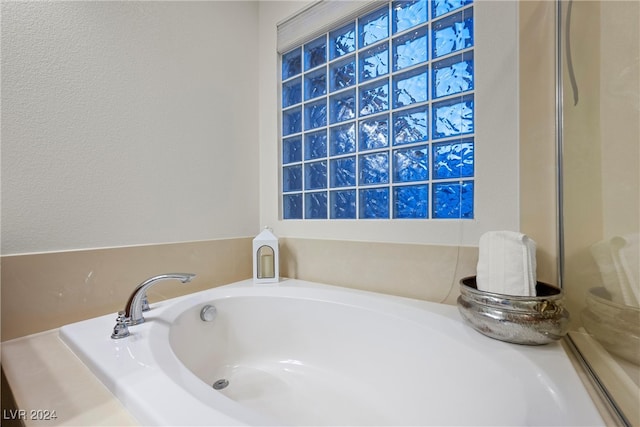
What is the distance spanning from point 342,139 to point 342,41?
51cm

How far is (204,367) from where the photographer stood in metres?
1.02

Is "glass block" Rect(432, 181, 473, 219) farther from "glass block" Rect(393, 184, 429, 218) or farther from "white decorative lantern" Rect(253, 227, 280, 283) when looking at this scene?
"white decorative lantern" Rect(253, 227, 280, 283)

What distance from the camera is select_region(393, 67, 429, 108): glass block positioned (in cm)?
111

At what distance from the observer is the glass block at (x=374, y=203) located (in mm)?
1205

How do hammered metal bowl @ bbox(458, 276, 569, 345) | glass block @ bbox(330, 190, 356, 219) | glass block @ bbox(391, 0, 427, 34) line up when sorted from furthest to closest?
glass block @ bbox(330, 190, 356, 219), glass block @ bbox(391, 0, 427, 34), hammered metal bowl @ bbox(458, 276, 569, 345)

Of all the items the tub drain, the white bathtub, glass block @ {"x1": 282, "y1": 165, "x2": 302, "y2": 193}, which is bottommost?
the tub drain

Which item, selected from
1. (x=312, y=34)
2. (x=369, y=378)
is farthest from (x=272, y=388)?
(x=312, y=34)

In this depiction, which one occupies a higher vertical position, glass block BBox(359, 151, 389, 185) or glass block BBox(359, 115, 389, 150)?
glass block BBox(359, 115, 389, 150)

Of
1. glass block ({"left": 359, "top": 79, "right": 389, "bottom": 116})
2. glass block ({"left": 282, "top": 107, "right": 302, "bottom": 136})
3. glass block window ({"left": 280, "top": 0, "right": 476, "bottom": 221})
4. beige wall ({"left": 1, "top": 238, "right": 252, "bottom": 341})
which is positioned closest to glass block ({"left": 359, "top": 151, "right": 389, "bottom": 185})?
glass block window ({"left": 280, "top": 0, "right": 476, "bottom": 221})

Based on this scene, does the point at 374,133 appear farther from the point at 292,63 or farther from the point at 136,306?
the point at 136,306

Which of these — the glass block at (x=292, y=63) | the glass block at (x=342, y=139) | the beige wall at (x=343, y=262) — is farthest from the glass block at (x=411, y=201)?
the glass block at (x=292, y=63)

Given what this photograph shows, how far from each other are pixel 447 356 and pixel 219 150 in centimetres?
132

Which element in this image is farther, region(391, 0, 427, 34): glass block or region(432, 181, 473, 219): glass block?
region(391, 0, 427, 34): glass block

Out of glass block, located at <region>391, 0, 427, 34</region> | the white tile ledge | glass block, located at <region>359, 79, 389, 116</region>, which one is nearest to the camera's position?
the white tile ledge
